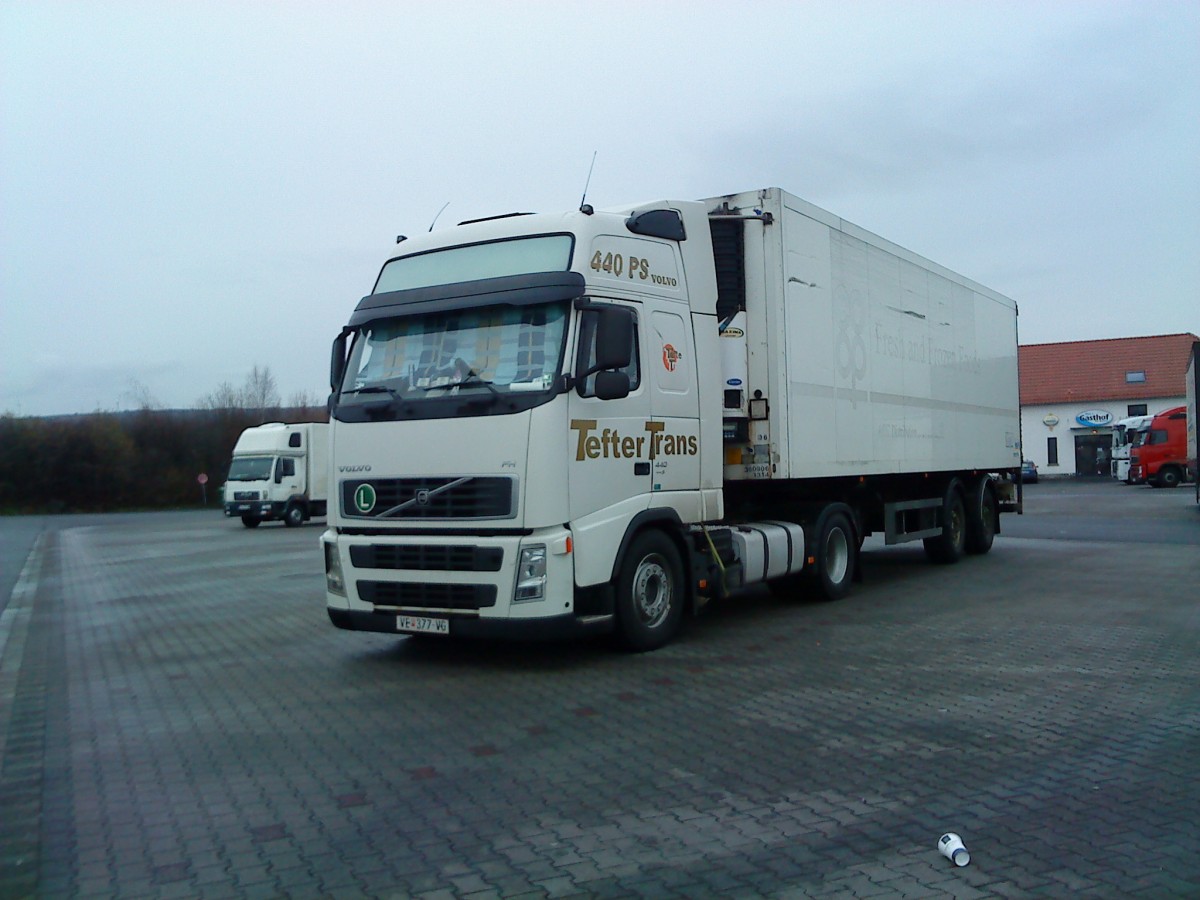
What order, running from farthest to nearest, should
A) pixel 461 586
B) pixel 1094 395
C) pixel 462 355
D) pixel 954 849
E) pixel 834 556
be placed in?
pixel 1094 395
pixel 834 556
pixel 462 355
pixel 461 586
pixel 954 849

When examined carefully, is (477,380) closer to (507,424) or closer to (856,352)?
(507,424)

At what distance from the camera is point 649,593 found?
29.9ft

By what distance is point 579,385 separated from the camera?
8.14 metres

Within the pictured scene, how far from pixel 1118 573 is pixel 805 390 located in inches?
262

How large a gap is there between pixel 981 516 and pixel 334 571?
38.0 feet

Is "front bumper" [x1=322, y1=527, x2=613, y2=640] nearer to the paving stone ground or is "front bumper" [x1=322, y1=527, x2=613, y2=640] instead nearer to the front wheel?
the paving stone ground

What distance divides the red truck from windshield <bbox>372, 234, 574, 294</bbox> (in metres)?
41.3

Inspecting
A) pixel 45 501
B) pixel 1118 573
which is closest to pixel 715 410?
pixel 1118 573

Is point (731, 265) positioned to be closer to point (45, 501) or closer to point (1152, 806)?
point (1152, 806)

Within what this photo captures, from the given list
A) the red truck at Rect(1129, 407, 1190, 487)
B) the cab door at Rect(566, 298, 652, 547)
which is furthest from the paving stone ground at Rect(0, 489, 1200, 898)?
the red truck at Rect(1129, 407, 1190, 487)

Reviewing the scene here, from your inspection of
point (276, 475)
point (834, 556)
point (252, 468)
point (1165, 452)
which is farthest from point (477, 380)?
point (1165, 452)

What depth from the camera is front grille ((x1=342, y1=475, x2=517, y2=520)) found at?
26.3 feet

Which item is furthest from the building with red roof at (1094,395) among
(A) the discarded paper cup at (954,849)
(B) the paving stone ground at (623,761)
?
(A) the discarded paper cup at (954,849)

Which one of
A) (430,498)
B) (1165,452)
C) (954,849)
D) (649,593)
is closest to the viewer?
(954,849)
